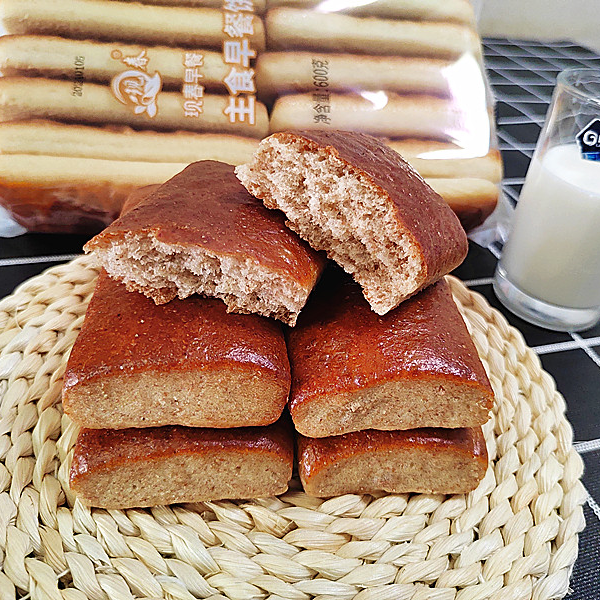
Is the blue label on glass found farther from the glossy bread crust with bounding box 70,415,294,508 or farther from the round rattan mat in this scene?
the glossy bread crust with bounding box 70,415,294,508

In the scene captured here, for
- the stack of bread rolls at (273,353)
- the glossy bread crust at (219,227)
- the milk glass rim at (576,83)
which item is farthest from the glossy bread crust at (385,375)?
the milk glass rim at (576,83)

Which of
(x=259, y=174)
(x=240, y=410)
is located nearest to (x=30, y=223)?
(x=259, y=174)

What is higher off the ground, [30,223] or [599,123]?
[599,123]

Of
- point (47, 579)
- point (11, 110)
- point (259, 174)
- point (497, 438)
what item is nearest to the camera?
point (47, 579)

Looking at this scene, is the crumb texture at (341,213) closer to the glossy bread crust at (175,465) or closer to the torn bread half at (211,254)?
the torn bread half at (211,254)

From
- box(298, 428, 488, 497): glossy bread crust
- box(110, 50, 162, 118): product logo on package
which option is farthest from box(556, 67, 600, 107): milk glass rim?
box(110, 50, 162, 118): product logo on package

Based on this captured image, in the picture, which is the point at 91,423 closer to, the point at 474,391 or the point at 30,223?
the point at 474,391
